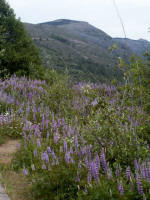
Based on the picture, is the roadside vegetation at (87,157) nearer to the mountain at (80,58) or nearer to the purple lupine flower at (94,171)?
the purple lupine flower at (94,171)

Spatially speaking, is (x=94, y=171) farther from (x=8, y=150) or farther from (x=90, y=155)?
(x=8, y=150)

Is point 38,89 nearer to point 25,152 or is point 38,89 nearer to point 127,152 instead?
point 25,152

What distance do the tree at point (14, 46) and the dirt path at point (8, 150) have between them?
8.75 metres

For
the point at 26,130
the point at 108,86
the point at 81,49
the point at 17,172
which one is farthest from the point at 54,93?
the point at 81,49

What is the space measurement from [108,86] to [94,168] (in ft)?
25.4

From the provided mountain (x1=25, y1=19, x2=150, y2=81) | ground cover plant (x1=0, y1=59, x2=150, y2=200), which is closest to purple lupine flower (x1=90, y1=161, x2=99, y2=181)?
ground cover plant (x1=0, y1=59, x2=150, y2=200)

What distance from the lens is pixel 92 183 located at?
346 cm

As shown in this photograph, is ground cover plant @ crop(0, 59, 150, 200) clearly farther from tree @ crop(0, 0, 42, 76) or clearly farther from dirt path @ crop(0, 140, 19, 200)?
tree @ crop(0, 0, 42, 76)

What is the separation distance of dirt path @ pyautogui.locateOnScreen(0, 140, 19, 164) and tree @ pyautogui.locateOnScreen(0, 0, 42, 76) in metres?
8.75

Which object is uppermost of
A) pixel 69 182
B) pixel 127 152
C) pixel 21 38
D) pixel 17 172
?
pixel 21 38

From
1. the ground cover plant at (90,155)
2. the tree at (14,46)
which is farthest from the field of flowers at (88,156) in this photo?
the tree at (14,46)

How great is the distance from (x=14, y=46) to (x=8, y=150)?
1123 centimetres

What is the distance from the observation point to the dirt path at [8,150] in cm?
510

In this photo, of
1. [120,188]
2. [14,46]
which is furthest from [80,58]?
[120,188]
